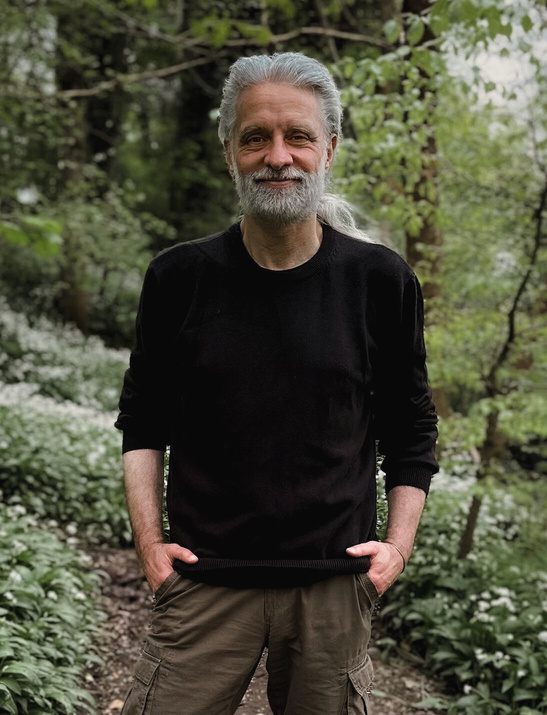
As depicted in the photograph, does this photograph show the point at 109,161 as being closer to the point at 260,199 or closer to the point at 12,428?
the point at 12,428

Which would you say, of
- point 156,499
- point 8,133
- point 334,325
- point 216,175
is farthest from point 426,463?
point 216,175

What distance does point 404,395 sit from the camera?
2.17 m

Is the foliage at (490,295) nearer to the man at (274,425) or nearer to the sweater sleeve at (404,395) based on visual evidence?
the sweater sleeve at (404,395)

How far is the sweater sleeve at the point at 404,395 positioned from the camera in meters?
2.12

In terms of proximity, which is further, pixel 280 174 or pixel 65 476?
pixel 65 476

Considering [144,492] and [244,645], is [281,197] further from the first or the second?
[244,645]

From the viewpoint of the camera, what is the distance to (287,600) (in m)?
1.97

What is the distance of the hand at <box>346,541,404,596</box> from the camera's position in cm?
202

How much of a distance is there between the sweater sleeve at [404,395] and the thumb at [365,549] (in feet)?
0.77

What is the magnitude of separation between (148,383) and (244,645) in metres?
0.78

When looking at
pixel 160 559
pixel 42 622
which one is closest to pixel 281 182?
pixel 160 559

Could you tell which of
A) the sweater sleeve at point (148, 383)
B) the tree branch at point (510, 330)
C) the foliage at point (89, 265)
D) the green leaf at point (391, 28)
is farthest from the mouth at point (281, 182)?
the foliage at point (89, 265)

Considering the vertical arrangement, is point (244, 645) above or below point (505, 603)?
above

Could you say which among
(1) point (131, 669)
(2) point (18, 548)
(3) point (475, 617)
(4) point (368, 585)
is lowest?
(1) point (131, 669)
